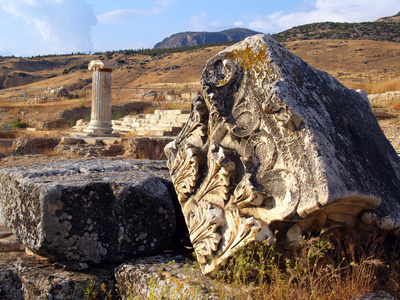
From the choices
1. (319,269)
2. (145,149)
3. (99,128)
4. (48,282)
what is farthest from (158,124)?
(319,269)

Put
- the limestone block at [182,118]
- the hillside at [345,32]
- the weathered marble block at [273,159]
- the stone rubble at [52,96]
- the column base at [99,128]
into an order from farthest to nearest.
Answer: the hillside at [345,32] < the stone rubble at [52,96] < the limestone block at [182,118] < the column base at [99,128] < the weathered marble block at [273,159]

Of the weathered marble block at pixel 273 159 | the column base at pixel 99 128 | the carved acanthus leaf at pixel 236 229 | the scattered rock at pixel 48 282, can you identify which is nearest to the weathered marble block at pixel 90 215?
the scattered rock at pixel 48 282

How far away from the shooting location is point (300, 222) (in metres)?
1.80

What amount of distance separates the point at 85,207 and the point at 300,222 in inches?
50.3

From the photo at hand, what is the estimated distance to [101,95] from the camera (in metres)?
14.4

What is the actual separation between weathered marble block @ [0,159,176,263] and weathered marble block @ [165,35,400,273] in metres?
0.25

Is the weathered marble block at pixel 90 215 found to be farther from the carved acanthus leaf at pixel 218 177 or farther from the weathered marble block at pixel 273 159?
the carved acanthus leaf at pixel 218 177

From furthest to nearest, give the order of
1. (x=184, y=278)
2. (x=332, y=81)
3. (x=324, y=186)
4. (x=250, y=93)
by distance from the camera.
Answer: (x=332, y=81)
(x=250, y=93)
(x=184, y=278)
(x=324, y=186)

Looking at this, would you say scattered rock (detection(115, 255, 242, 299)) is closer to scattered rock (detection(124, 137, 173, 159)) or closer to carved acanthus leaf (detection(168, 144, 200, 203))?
carved acanthus leaf (detection(168, 144, 200, 203))

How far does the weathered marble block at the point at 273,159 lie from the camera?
1799 mm

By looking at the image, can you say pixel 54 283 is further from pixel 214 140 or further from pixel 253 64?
pixel 253 64

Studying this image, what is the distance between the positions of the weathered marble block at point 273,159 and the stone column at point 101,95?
12.1 meters

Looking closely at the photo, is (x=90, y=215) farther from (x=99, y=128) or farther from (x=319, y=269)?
(x=99, y=128)

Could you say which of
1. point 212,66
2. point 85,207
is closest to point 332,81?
point 212,66
